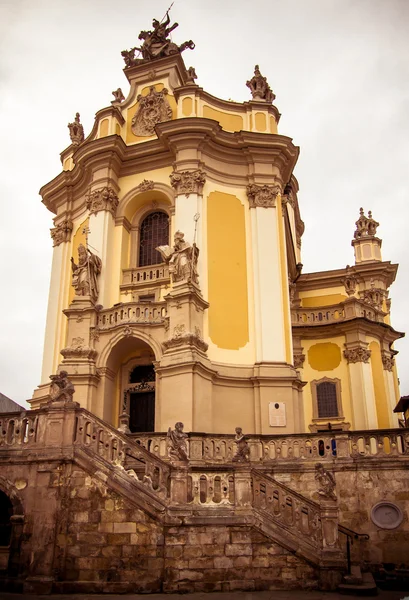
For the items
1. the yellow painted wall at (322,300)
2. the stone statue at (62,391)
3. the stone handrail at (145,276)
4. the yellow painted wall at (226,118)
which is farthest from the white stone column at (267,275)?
the yellow painted wall at (322,300)

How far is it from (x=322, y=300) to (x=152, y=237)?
42.6 ft

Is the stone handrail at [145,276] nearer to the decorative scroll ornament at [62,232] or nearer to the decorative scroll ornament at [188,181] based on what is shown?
the decorative scroll ornament at [188,181]

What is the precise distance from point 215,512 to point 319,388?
1778 cm

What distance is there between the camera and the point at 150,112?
26.1 metres

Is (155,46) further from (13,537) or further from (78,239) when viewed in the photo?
(13,537)

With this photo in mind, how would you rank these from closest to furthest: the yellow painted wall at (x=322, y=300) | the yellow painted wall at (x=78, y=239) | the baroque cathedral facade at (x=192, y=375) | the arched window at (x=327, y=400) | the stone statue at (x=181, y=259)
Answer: the baroque cathedral facade at (x=192, y=375) → the stone statue at (x=181, y=259) → the yellow painted wall at (x=78, y=239) → the arched window at (x=327, y=400) → the yellow painted wall at (x=322, y=300)

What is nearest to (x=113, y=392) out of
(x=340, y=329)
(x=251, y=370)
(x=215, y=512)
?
(x=251, y=370)

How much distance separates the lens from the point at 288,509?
41.7ft

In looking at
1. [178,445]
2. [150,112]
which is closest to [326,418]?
[150,112]

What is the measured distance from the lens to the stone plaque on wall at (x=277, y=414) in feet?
67.6

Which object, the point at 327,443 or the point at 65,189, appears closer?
the point at 327,443

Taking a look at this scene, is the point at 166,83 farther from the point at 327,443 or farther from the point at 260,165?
the point at 327,443

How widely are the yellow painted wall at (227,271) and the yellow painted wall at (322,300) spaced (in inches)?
443

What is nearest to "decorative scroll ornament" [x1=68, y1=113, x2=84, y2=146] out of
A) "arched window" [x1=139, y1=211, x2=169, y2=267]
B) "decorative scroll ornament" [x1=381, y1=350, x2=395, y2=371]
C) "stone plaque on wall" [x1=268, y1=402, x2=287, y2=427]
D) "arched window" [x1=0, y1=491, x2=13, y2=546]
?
"arched window" [x1=139, y1=211, x2=169, y2=267]
